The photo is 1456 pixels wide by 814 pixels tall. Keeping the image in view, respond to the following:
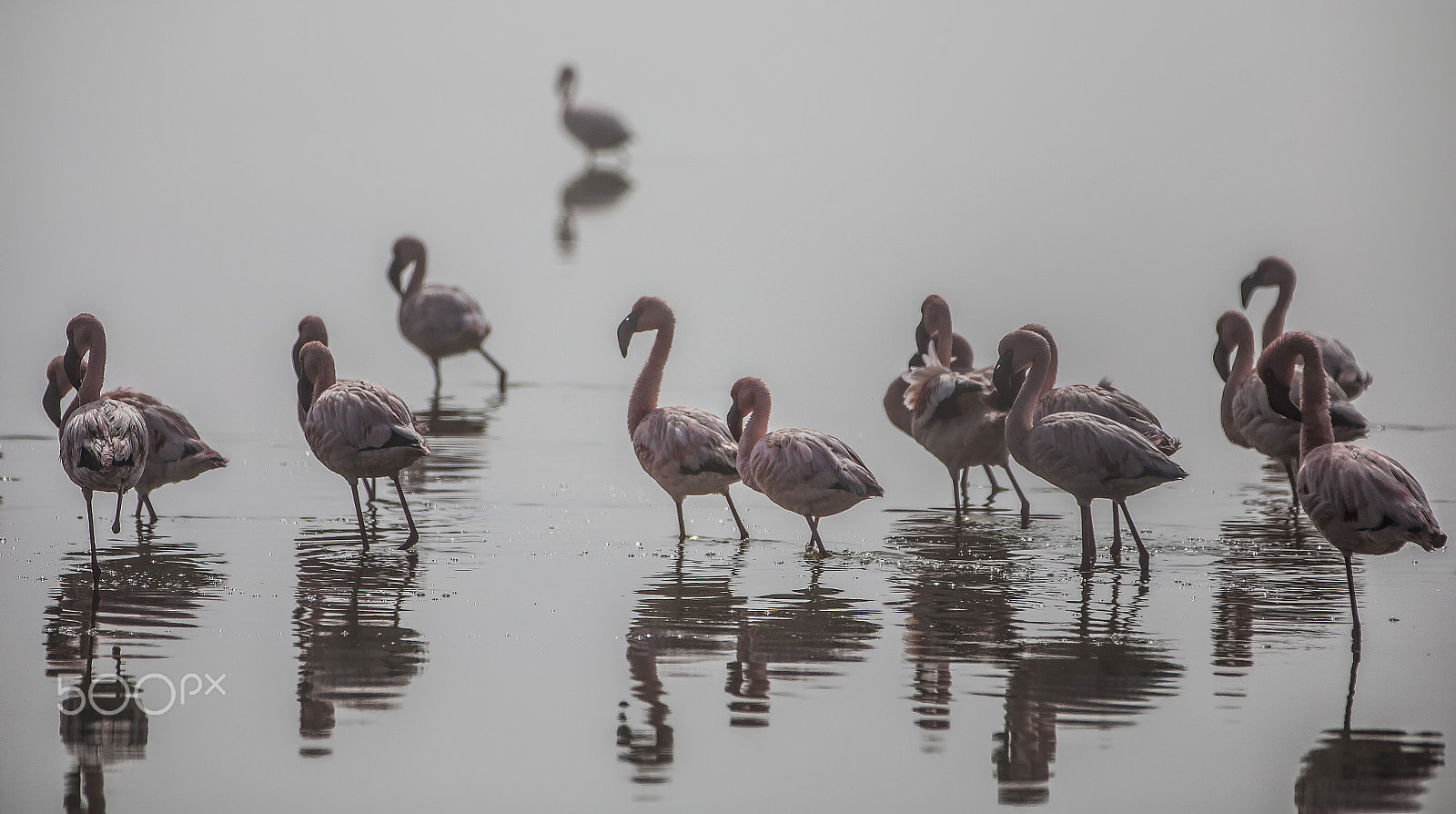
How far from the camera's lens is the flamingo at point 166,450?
357 inches

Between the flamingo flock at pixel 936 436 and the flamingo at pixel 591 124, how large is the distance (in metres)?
24.7

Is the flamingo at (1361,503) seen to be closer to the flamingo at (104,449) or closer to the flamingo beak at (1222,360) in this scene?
the flamingo beak at (1222,360)

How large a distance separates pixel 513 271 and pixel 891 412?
460 inches

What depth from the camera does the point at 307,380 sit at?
9742 mm

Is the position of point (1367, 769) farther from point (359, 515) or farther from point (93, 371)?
point (93, 371)

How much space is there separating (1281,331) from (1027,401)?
3.90 metres

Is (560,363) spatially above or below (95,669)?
above

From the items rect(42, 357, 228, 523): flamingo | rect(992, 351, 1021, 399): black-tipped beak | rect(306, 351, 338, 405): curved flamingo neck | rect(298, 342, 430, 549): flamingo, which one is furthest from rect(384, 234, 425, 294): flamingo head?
rect(992, 351, 1021, 399): black-tipped beak

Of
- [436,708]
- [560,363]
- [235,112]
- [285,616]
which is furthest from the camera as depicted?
[235,112]

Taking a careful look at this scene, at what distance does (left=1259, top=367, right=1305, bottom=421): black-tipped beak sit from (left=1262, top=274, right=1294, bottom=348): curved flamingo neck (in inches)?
148

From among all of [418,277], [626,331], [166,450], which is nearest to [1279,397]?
[626,331]

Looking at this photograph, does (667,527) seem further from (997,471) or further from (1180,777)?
(1180,777)

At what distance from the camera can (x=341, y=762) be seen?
5.69 meters

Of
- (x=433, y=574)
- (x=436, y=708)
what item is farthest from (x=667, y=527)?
(x=436, y=708)
